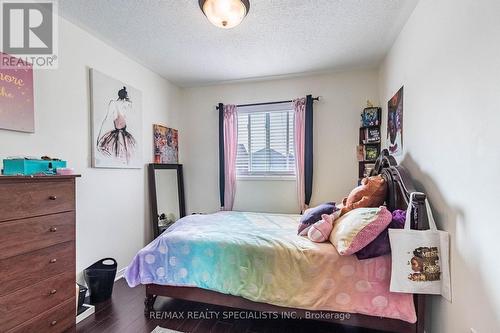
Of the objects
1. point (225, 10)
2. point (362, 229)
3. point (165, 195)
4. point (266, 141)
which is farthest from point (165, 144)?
point (362, 229)

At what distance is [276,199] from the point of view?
3.64m

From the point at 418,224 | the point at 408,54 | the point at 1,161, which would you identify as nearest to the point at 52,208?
the point at 1,161

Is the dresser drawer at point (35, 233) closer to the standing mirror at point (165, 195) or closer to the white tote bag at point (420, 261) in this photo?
the standing mirror at point (165, 195)

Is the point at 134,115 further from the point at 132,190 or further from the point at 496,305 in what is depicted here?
the point at 496,305

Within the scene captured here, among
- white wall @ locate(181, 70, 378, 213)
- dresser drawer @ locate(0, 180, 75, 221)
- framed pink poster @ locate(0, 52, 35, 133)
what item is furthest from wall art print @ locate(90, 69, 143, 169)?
white wall @ locate(181, 70, 378, 213)

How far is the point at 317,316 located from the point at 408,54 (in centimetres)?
228

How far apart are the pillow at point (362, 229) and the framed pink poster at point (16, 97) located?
2462 millimetres

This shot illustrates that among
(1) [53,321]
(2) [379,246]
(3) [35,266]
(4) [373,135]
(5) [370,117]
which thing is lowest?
(1) [53,321]

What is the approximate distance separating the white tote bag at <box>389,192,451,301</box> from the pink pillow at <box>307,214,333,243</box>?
1.68ft

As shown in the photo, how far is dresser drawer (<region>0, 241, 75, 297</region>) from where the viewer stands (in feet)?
4.85

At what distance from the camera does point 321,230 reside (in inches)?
77.3

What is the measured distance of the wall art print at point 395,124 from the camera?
2348mm

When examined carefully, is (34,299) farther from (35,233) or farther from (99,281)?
(99,281)

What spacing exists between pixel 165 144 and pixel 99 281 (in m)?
1.91
